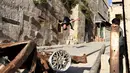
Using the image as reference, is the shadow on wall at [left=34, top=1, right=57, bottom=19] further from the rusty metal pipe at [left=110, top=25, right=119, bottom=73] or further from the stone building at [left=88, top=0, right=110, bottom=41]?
the rusty metal pipe at [left=110, top=25, right=119, bottom=73]

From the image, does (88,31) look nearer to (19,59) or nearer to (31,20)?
(31,20)

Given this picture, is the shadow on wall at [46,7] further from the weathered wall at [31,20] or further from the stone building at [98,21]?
the stone building at [98,21]

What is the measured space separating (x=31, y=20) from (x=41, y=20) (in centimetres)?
123

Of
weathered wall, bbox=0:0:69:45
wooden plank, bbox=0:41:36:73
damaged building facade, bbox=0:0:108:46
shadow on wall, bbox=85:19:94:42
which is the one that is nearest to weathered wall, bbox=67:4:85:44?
damaged building facade, bbox=0:0:108:46

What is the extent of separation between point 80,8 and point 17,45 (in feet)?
49.7

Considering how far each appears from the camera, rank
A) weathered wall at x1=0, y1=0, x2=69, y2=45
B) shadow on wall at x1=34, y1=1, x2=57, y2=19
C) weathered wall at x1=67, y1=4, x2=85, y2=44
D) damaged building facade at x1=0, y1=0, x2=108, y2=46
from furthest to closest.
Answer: weathered wall at x1=67, y1=4, x2=85, y2=44 → shadow on wall at x1=34, y1=1, x2=57, y2=19 → damaged building facade at x1=0, y1=0, x2=108, y2=46 → weathered wall at x1=0, y1=0, x2=69, y2=45

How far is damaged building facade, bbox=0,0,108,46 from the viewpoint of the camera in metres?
Result: 10.7

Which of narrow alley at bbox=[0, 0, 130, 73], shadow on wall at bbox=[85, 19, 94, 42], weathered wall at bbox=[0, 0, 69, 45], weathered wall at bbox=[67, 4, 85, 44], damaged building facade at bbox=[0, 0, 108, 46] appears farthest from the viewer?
shadow on wall at bbox=[85, 19, 94, 42]

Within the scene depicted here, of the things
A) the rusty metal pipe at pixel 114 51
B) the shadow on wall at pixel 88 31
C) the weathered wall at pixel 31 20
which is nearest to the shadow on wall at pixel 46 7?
the weathered wall at pixel 31 20

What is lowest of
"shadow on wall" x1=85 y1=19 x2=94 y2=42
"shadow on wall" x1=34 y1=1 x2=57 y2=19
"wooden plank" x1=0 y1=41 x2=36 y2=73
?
"shadow on wall" x1=85 y1=19 x2=94 y2=42

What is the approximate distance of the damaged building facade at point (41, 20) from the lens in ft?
35.0

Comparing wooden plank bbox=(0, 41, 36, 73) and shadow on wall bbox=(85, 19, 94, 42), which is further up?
wooden plank bbox=(0, 41, 36, 73)

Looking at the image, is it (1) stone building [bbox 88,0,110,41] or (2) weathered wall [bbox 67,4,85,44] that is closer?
(2) weathered wall [bbox 67,4,85,44]

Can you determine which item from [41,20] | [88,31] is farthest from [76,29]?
[41,20]
